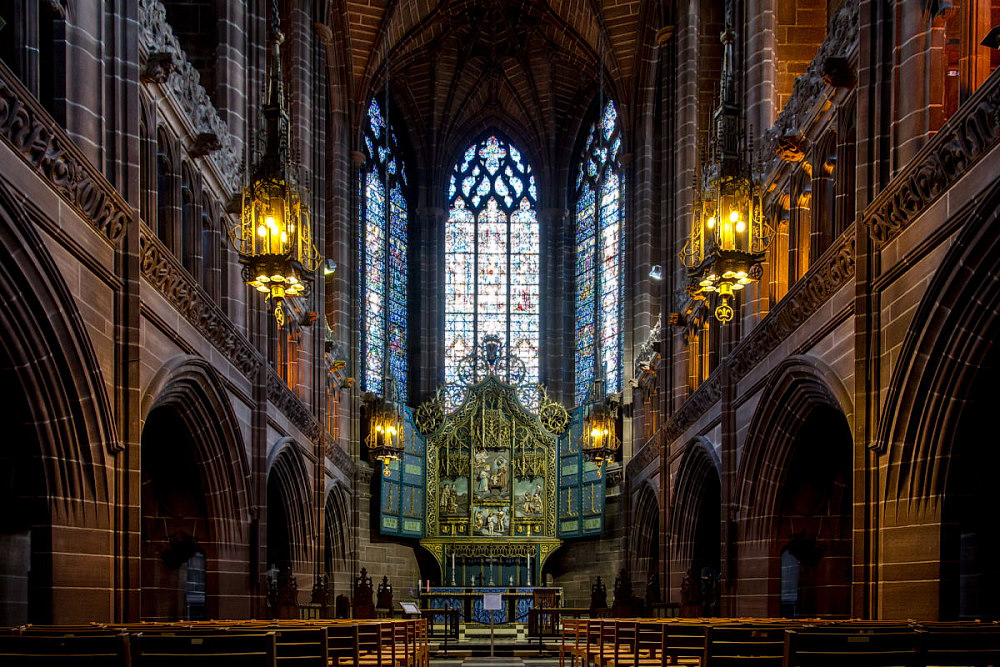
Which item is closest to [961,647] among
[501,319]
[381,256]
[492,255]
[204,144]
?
[204,144]

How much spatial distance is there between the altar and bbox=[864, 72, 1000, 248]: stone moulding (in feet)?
42.3

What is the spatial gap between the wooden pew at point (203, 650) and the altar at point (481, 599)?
16146 mm

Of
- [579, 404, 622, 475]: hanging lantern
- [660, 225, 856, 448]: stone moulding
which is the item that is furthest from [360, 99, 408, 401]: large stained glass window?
[660, 225, 856, 448]: stone moulding

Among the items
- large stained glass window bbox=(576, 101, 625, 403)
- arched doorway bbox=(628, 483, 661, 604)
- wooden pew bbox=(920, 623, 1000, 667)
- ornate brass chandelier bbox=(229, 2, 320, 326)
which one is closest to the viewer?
wooden pew bbox=(920, 623, 1000, 667)

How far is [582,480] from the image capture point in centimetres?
3019

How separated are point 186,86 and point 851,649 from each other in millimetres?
11665

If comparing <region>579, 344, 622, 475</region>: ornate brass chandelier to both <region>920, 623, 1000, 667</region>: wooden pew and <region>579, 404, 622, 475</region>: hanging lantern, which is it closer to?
<region>579, 404, 622, 475</region>: hanging lantern

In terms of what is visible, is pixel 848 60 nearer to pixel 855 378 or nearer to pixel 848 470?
pixel 855 378

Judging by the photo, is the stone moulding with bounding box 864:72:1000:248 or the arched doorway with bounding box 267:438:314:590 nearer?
the stone moulding with bounding box 864:72:1000:248

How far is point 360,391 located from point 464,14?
37.0ft

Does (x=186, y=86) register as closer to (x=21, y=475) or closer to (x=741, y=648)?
(x=21, y=475)

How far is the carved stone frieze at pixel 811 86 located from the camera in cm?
1343

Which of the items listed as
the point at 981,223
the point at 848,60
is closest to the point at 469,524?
the point at 848,60

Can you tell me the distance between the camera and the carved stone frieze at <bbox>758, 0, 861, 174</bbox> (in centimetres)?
1343
